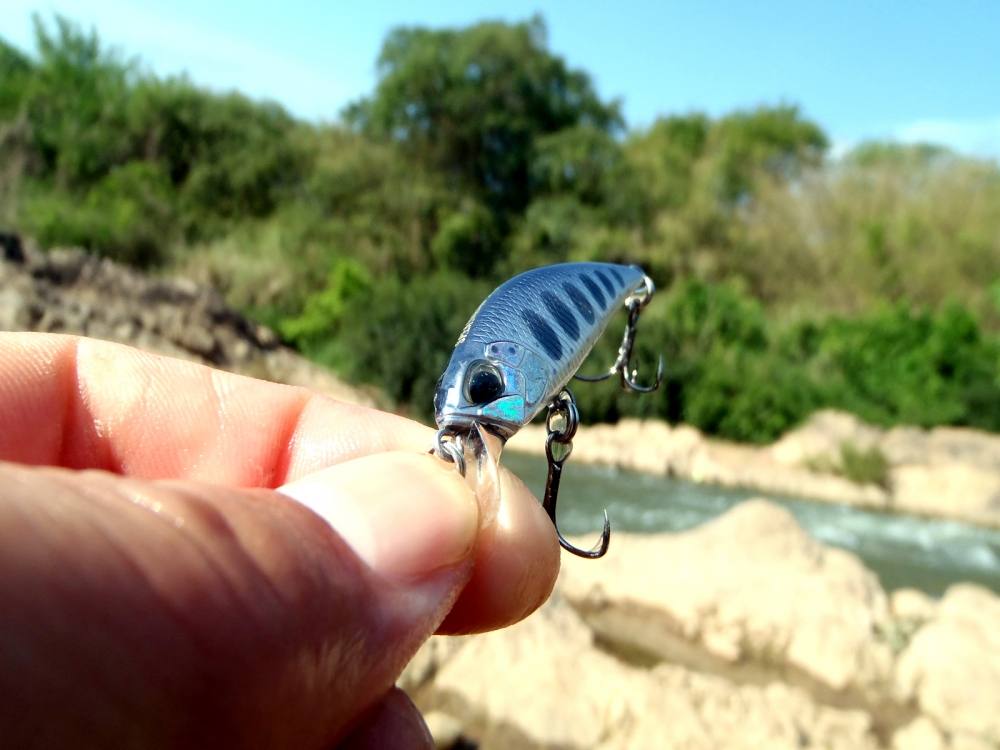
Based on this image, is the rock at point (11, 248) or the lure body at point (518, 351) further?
the rock at point (11, 248)

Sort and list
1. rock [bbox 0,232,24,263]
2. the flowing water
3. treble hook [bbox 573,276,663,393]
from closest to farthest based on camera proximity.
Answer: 1. treble hook [bbox 573,276,663,393]
2. the flowing water
3. rock [bbox 0,232,24,263]

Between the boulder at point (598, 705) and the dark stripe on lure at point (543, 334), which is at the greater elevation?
the dark stripe on lure at point (543, 334)

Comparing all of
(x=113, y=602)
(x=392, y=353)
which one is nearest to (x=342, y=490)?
(x=113, y=602)

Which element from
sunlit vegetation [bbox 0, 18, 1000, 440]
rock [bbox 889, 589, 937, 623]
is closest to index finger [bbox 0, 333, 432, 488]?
rock [bbox 889, 589, 937, 623]

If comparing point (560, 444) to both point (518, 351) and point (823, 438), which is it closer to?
point (518, 351)

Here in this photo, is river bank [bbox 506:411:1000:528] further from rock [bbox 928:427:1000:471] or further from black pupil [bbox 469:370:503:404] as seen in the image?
black pupil [bbox 469:370:503:404]

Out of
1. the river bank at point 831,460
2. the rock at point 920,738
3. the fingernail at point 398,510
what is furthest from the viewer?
the river bank at point 831,460

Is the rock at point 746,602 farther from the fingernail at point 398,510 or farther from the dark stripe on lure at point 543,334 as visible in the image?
the fingernail at point 398,510

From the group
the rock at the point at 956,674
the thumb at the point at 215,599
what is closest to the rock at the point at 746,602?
the rock at the point at 956,674
